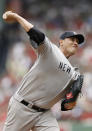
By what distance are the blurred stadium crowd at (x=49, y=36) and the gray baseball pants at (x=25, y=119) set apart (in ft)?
11.5

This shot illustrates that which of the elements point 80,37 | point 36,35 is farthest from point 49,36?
point 36,35

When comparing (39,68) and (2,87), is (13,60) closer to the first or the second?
(2,87)

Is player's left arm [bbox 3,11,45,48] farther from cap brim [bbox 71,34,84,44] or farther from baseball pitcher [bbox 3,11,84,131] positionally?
cap brim [bbox 71,34,84,44]

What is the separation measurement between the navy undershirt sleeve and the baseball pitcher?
298 mm

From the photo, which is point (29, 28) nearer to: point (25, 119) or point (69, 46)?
point (69, 46)

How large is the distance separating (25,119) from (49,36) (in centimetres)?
788

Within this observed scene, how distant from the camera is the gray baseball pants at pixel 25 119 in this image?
536 cm

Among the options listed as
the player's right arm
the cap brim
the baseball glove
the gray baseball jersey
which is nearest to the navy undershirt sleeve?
the player's right arm

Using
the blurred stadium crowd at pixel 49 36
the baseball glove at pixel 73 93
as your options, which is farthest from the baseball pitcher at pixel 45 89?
the blurred stadium crowd at pixel 49 36

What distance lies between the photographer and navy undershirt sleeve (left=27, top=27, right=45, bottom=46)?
4.85m

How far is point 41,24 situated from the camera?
13961 mm

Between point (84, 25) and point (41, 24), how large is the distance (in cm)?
139

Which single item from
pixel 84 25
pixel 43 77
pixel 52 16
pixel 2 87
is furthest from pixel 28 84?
pixel 52 16

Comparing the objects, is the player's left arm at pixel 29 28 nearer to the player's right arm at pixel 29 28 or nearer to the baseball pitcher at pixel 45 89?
the player's right arm at pixel 29 28
